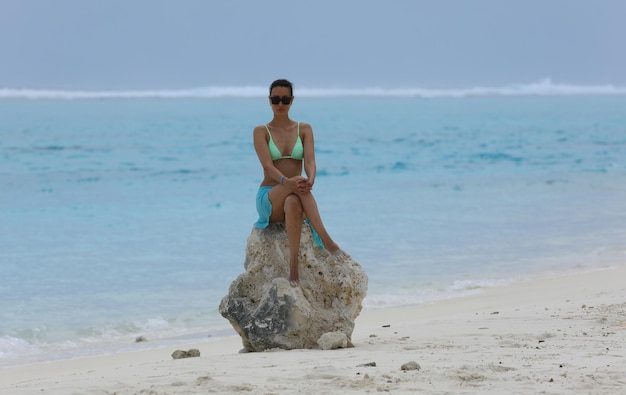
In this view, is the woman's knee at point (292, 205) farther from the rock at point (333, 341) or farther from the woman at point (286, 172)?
the rock at point (333, 341)

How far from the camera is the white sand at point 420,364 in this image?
5.19 meters

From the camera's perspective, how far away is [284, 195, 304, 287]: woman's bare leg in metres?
6.60

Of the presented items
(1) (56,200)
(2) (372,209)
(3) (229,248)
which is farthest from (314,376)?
(1) (56,200)

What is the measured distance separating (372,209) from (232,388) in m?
13.1

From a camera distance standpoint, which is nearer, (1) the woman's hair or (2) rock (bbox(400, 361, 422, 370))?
(2) rock (bbox(400, 361, 422, 370))

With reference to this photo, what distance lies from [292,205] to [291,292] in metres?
0.59

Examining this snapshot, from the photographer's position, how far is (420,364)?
225 inches

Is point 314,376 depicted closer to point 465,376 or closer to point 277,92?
point 465,376

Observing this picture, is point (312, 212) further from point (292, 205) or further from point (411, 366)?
point (411, 366)

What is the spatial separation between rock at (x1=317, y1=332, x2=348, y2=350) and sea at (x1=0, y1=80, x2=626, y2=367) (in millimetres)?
2075

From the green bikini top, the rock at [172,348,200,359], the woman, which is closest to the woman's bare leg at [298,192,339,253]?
the woman

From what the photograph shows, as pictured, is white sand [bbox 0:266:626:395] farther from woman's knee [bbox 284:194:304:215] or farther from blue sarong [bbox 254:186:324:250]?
woman's knee [bbox 284:194:304:215]

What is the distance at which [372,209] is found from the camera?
59.7 feet

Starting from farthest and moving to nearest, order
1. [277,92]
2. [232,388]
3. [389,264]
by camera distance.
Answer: [389,264] < [277,92] < [232,388]
